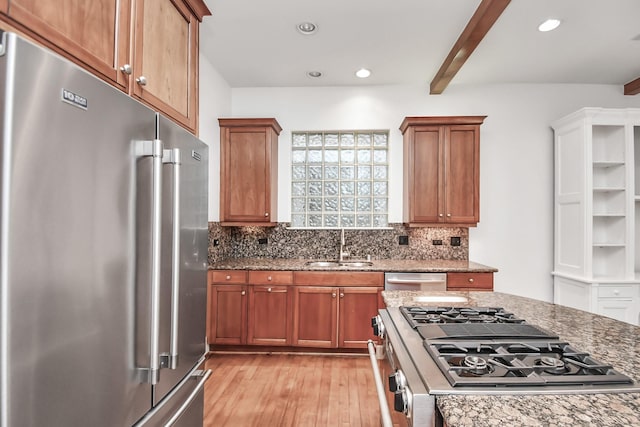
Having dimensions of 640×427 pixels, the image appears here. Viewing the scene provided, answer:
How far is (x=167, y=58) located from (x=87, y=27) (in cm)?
57

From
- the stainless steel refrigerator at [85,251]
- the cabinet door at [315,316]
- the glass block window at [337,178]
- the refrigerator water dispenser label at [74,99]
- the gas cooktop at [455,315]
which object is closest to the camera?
the stainless steel refrigerator at [85,251]

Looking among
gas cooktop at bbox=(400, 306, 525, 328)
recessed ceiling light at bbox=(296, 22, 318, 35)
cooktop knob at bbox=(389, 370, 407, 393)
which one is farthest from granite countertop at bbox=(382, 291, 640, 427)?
recessed ceiling light at bbox=(296, 22, 318, 35)

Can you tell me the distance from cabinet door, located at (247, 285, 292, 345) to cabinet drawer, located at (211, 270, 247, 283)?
13 cm

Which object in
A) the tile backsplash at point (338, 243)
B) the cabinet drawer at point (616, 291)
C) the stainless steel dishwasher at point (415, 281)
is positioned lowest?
the cabinet drawer at point (616, 291)

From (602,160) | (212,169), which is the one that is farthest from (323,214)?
(602,160)

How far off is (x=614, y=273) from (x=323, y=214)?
9.83 feet

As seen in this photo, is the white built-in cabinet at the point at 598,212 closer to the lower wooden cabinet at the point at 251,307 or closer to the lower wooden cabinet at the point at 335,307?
the lower wooden cabinet at the point at 335,307

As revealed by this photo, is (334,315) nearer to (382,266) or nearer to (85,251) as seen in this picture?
(382,266)

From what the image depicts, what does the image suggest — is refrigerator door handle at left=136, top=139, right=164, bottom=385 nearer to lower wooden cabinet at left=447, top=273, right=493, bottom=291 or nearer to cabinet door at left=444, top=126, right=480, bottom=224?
lower wooden cabinet at left=447, top=273, right=493, bottom=291

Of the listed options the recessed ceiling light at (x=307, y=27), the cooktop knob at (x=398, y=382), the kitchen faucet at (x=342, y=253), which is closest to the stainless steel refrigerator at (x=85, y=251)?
the cooktop knob at (x=398, y=382)

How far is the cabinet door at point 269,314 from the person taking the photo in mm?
3336

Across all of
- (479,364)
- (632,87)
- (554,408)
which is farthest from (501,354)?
(632,87)

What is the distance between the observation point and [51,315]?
28.9 inches

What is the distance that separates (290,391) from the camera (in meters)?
2.67
